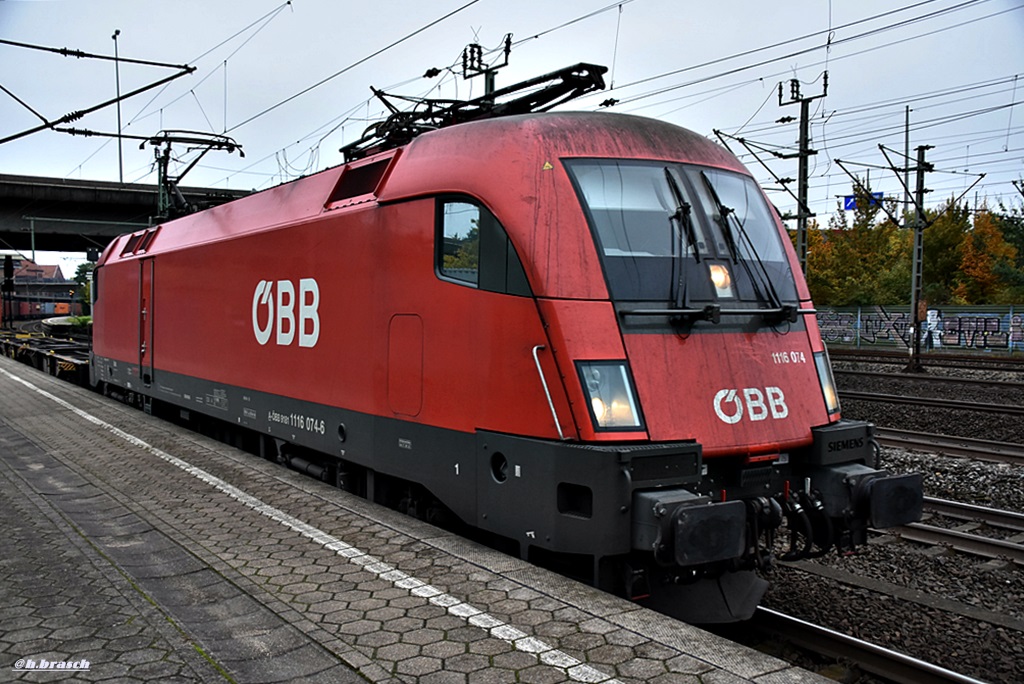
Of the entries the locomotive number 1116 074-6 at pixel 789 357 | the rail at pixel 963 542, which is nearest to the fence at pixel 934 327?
the rail at pixel 963 542

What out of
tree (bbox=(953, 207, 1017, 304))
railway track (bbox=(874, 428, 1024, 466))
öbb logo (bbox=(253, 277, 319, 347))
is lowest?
railway track (bbox=(874, 428, 1024, 466))

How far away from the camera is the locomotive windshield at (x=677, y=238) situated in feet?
18.0

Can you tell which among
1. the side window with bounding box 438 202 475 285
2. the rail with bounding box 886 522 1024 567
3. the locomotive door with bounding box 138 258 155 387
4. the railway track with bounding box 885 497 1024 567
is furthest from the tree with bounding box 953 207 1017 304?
the side window with bounding box 438 202 475 285

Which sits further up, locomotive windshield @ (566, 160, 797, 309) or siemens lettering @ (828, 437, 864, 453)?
locomotive windshield @ (566, 160, 797, 309)

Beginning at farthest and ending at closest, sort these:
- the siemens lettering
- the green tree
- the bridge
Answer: the green tree → the bridge → the siemens lettering

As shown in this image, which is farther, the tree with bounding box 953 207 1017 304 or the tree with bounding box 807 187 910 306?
the tree with bounding box 807 187 910 306

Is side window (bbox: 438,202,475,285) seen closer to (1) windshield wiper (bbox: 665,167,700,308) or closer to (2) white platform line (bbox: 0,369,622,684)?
(1) windshield wiper (bbox: 665,167,700,308)

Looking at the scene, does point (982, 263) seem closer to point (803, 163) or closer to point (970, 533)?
point (803, 163)

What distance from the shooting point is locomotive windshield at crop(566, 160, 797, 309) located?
5488 millimetres

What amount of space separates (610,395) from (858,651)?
6.99 ft

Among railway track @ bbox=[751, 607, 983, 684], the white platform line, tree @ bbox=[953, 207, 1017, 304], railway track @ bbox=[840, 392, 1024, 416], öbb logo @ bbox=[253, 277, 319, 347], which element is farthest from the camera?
tree @ bbox=[953, 207, 1017, 304]

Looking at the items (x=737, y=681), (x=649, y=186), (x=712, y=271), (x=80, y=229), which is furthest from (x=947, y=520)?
(x=80, y=229)

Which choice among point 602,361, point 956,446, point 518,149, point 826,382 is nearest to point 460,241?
point 518,149

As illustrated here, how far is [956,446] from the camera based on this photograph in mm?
11914
